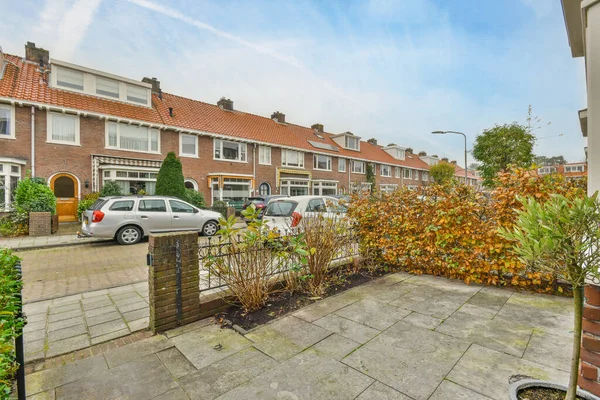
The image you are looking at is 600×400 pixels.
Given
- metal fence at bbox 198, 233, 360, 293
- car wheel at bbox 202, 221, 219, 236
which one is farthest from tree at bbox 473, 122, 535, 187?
metal fence at bbox 198, 233, 360, 293

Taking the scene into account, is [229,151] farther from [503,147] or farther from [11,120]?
[503,147]

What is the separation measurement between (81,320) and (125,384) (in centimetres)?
199

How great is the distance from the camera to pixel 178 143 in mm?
18625

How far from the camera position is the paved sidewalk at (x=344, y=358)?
2.32 meters

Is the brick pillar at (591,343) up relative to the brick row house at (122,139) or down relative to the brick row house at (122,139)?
down

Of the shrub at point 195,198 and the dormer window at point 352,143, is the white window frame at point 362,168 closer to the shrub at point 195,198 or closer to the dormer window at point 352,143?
the dormer window at point 352,143

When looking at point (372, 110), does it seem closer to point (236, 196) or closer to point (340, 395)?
point (236, 196)

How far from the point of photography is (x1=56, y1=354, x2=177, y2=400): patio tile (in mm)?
2303

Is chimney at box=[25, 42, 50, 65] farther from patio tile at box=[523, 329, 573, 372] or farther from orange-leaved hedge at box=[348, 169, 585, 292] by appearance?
patio tile at box=[523, 329, 573, 372]

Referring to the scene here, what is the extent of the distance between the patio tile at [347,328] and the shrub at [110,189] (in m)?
15.3

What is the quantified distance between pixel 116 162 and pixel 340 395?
17808mm

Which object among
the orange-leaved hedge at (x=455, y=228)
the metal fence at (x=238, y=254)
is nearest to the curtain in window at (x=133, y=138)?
the metal fence at (x=238, y=254)

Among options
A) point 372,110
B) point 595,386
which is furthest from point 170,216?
point 372,110

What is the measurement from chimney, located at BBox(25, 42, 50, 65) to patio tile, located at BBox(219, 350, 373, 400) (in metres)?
23.5
